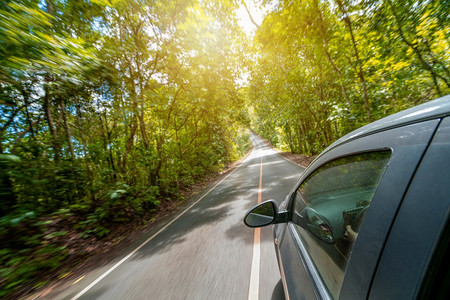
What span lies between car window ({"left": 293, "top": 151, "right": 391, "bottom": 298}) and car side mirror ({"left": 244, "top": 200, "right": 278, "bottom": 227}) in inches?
8.3

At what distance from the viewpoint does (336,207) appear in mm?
1303

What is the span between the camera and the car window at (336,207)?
32.7 inches

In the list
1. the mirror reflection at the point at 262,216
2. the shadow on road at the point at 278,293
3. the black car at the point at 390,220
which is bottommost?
the shadow on road at the point at 278,293

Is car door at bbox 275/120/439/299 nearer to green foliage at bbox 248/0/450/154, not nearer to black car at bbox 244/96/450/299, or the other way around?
black car at bbox 244/96/450/299

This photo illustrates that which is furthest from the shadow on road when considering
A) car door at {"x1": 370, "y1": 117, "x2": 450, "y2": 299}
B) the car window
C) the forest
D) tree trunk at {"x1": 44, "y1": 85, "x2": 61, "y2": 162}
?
tree trunk at {"x1": 44, "y1": 85, "x2": 61, "y2": 162}

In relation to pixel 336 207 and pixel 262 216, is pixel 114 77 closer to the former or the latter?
pixel 262 216

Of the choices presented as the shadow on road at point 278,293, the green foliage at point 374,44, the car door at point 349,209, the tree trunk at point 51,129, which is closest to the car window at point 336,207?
the car door at point 349,209

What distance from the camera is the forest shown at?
2.94 meters

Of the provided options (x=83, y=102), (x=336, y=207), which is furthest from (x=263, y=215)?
(x=83, y=102)

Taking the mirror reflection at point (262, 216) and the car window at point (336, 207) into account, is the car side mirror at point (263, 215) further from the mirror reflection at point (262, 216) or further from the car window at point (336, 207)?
the car window at point (336, 207)

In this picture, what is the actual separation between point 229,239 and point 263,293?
151cm

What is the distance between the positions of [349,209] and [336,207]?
216 millimetres

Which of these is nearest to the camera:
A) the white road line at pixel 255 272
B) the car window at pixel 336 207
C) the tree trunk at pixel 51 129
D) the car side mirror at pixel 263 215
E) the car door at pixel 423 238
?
the car door at pixel 423 238

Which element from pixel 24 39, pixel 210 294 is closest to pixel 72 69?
pixel 24 39
